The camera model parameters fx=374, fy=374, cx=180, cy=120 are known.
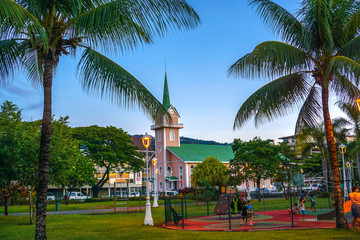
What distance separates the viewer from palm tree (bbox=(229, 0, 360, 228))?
1340 cm

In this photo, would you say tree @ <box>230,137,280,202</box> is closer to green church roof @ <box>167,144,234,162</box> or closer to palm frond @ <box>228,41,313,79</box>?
green church roof @ <box>167,144,234,162</box>

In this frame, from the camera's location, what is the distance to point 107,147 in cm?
5597

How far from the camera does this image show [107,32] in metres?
10.1

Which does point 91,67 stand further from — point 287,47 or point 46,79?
point 287,47

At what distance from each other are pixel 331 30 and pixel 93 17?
29.9ft

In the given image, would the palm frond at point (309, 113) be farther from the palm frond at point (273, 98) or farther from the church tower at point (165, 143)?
the church tower at point (165, 143)

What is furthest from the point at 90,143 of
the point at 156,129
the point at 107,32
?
the point at 107,32

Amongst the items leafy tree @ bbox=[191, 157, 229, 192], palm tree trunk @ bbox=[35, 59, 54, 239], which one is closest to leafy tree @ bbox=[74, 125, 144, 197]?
leafy tree @ bbox=[191, 157, 229, 192]

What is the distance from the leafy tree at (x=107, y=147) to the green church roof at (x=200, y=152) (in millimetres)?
9528

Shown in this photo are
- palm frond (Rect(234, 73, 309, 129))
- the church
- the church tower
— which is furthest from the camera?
the church tower

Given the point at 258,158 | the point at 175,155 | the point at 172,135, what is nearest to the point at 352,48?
the point at 258,158

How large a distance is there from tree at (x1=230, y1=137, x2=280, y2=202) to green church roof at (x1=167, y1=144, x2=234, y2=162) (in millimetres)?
20146

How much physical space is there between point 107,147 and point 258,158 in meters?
23.4

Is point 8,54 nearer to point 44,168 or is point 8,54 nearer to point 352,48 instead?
point 44,168
